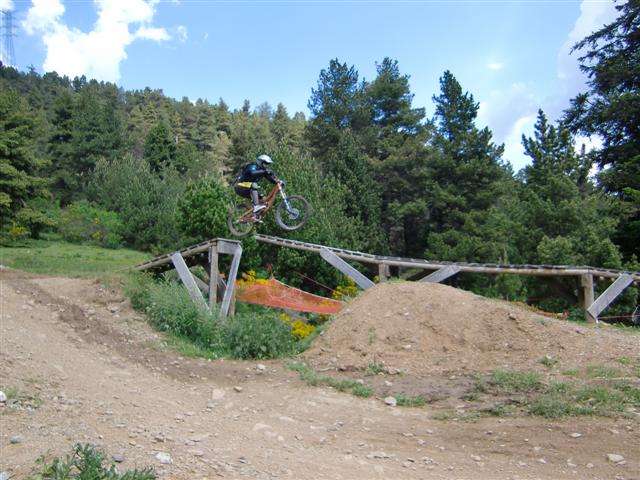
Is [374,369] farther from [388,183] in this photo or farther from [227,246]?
[388,183]

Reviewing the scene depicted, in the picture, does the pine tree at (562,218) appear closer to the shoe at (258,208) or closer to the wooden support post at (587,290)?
the wooden support post at (587,290)

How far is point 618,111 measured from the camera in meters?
17.9

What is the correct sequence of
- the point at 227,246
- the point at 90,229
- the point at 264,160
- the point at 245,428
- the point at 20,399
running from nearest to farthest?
the point at 20,399, the point at 245,428, the point at 264,160, the point at 227,246, the point at 90,229

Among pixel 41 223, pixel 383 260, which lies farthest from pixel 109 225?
pixel 383 260

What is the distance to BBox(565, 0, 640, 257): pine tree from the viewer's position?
1769 cm

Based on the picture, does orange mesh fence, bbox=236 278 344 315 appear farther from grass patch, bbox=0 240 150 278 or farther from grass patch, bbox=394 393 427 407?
grass patch, bbox=394 393 427 407

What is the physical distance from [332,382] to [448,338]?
2.48m

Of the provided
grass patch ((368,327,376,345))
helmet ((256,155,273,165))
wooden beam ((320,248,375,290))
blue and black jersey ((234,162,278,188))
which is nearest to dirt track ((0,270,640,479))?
grass patch ((368,327,376,345))

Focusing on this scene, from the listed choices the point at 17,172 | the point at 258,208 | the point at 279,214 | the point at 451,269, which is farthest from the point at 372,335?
the point at 17,172

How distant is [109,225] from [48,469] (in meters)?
29.5

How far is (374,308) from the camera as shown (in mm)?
11094

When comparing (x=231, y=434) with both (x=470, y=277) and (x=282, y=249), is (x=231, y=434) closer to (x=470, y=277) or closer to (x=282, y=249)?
(x=282, y=249)

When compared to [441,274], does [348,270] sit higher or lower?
lower

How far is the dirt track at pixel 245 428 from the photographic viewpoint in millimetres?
5270
